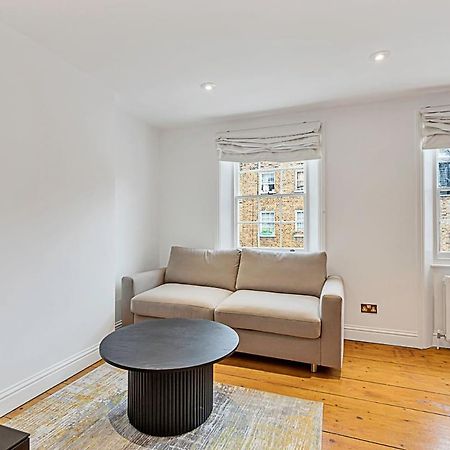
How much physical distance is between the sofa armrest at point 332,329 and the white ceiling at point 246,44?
5.81 feet

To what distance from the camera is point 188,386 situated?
1838 mm

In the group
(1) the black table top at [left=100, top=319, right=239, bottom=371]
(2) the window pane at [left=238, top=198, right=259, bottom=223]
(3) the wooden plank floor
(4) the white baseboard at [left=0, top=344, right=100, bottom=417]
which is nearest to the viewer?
(1) the black table top at [left=100, top=319, right=239, bottom=371]

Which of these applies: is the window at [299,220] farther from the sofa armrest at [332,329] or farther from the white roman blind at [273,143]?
the sofa armrest at [332,329]

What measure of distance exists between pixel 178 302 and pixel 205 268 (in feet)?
2.27

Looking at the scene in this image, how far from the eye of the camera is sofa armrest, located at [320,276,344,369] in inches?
99.0

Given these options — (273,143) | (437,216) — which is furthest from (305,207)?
(437,216)

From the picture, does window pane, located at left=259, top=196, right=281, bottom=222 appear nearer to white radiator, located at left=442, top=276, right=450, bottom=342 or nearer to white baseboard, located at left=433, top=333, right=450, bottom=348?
white radiator, located at left=442, top=276, right=450, bottom=342

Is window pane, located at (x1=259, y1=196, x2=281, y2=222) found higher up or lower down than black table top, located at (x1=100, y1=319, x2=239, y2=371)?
higher up

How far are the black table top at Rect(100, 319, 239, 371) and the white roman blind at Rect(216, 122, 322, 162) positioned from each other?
2.05m

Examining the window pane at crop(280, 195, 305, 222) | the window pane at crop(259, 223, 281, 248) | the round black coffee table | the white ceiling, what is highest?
the white ceiling

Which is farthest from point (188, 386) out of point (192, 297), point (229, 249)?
point (229, 249)

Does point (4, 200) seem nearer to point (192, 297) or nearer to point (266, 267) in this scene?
point (192, 297)

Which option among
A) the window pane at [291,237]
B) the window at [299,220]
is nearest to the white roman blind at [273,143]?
the window at [299,220]

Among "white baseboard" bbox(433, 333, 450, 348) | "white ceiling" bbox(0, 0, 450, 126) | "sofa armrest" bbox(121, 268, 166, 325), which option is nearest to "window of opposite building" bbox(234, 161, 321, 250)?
"white ceiling" bbox(0, 0, 450, 126)
